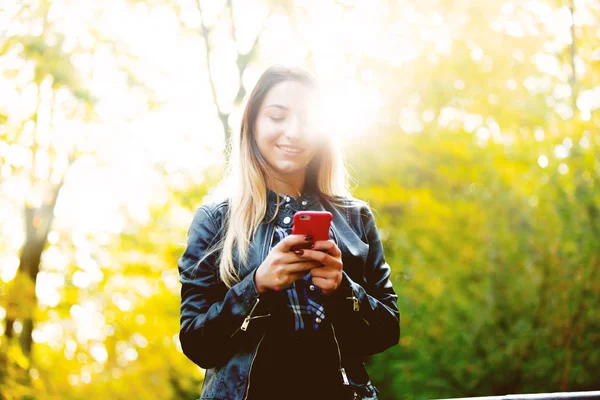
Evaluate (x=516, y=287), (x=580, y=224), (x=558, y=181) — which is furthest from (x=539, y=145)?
(x=516, y=287)

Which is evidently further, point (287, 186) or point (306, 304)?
point (287, 186)

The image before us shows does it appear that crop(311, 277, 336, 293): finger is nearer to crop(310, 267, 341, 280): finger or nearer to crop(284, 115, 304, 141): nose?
crop(310, 267, 341, 280): finger

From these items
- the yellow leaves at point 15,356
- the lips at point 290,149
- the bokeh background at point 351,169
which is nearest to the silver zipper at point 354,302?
the lips at point 290,149

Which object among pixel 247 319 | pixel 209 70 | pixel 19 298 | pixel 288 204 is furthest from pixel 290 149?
pixel 209 70

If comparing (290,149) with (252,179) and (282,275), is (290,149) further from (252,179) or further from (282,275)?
(282,275)

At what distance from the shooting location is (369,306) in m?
1.62

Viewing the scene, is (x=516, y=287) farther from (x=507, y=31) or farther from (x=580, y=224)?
(x=507, y=31)

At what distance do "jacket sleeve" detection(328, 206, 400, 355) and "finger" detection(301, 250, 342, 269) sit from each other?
0.28 ft

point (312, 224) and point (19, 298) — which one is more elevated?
point (312, 224)

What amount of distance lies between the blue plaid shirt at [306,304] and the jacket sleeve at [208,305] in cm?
11

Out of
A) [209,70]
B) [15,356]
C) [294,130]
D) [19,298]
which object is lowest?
[15,356]

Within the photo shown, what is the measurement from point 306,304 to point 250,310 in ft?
0.55

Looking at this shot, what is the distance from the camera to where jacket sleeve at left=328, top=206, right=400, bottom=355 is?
1565mm

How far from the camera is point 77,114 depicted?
20.1ft
